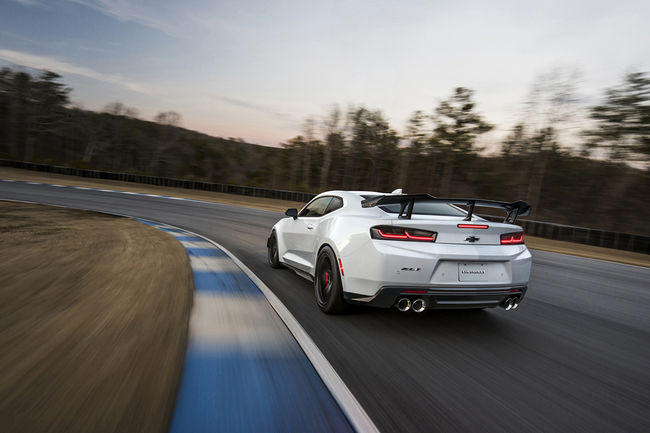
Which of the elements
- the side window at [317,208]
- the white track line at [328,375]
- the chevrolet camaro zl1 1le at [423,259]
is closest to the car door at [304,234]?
the side window at [317,208]

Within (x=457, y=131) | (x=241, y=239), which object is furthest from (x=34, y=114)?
(x=241, y=239)

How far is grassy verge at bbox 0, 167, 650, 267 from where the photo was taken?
481 inches

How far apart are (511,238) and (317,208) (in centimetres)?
244

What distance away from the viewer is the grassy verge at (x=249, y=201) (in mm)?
12227

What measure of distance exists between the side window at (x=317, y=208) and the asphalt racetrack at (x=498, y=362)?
3.20ft

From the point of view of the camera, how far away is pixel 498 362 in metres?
3.15

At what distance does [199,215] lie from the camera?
1597 centimetres

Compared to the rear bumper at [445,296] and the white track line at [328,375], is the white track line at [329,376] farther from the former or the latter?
the rear bumper at [445,296]

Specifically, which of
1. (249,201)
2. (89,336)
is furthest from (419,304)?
(249,201)

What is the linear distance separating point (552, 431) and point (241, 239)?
868 cm

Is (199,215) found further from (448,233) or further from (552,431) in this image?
(552,431)

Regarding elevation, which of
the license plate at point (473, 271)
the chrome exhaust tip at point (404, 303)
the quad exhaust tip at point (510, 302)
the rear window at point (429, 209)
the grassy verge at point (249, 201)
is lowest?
the grassy verge at point (249, 201)

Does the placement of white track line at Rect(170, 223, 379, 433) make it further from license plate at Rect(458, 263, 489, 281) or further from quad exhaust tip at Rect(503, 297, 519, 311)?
quad exhaust tip at Rect(503, 297, 519, 311)

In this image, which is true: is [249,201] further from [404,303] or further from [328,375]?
[328,375]
